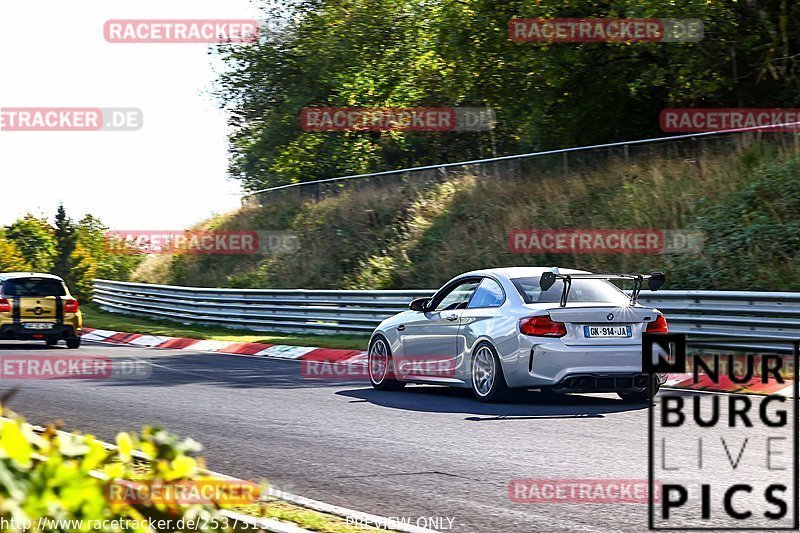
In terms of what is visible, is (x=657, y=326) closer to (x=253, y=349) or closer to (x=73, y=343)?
(x=253, y=349)

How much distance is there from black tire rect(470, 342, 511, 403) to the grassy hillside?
7.25m

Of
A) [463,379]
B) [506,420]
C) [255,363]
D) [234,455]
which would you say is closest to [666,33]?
[255,363]

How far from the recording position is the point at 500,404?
12.9 m

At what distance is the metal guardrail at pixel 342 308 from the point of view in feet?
50.4

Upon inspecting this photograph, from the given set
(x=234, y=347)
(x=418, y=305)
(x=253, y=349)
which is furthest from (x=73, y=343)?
(x=418, y=305)

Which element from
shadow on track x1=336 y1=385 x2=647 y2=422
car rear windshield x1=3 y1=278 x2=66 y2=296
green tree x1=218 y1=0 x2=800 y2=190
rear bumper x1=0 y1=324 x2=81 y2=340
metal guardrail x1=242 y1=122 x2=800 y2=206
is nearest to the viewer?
shadow on track x1=336 y1=385 x2=647 y2=422

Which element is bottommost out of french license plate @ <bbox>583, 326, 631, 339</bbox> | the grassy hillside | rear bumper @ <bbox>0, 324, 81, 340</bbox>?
rear bumper @ <bbox>0, 324, 81, 340</bbox>

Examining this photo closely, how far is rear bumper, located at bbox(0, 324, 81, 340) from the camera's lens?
2384cm

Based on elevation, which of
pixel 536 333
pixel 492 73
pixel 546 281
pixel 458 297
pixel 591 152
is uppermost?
pixel 492 73

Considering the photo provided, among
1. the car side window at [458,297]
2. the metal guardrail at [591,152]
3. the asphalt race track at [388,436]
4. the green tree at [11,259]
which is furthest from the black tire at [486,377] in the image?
the green tree at [11,259]

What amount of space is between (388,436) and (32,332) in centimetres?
1536

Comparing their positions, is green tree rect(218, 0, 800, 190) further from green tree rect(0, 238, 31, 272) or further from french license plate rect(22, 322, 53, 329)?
green tree rect(0, 238, 31, 272)

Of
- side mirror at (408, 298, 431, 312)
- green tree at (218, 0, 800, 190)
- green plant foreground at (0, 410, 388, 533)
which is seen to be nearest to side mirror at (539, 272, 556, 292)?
side mirror at (408, 298, 431, 312)

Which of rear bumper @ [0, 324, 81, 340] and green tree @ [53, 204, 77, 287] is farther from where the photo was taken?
green tree @ [53, 204, 77, 287]
